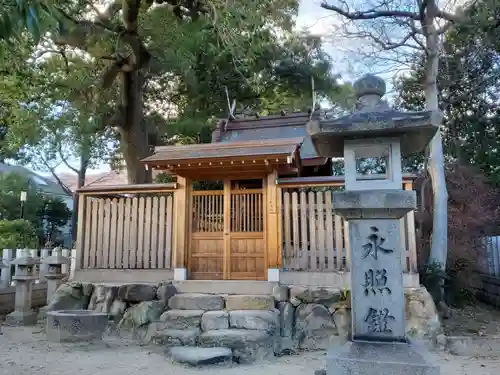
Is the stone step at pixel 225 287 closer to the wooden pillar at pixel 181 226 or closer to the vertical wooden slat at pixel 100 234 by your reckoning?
the wooden pillar at pixel 181 226

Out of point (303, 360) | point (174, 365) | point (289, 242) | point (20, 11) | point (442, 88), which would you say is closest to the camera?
point (20, 11)

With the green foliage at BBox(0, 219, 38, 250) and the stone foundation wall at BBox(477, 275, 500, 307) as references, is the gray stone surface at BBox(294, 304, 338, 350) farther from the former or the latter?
the green foliage at BBox(0, 219, 38, 250)

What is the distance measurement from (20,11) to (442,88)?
11.8 meters

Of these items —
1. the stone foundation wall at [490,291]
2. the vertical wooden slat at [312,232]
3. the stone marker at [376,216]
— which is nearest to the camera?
the stone marker at [376,216]

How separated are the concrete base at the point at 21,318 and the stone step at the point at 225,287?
308cm

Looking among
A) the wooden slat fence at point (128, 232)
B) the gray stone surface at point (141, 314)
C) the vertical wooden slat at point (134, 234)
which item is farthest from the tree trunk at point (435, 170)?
the vertical wooden slat at point (134, 234)

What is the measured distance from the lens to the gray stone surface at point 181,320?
6.35 meters

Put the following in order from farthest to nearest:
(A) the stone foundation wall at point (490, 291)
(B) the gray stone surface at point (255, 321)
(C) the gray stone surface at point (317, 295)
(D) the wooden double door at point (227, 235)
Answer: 1. (A) the stone foundation wall at point (490, 291)
2. (D) the wooden double door at point (227, 235)
3. (C) the gray stone surface at point (317, 295)
4. (B) the gray stone surface at point (255, 321)

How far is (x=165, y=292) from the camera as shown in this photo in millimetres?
7125

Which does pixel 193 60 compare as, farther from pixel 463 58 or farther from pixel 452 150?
pixel 452 150

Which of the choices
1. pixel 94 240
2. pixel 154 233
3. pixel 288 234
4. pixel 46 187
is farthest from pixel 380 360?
pixel 46 187

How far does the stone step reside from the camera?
23.2 ft

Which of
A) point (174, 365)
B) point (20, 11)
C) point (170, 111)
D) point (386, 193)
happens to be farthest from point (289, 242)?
point (170, 111)

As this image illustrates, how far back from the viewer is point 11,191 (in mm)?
19641
